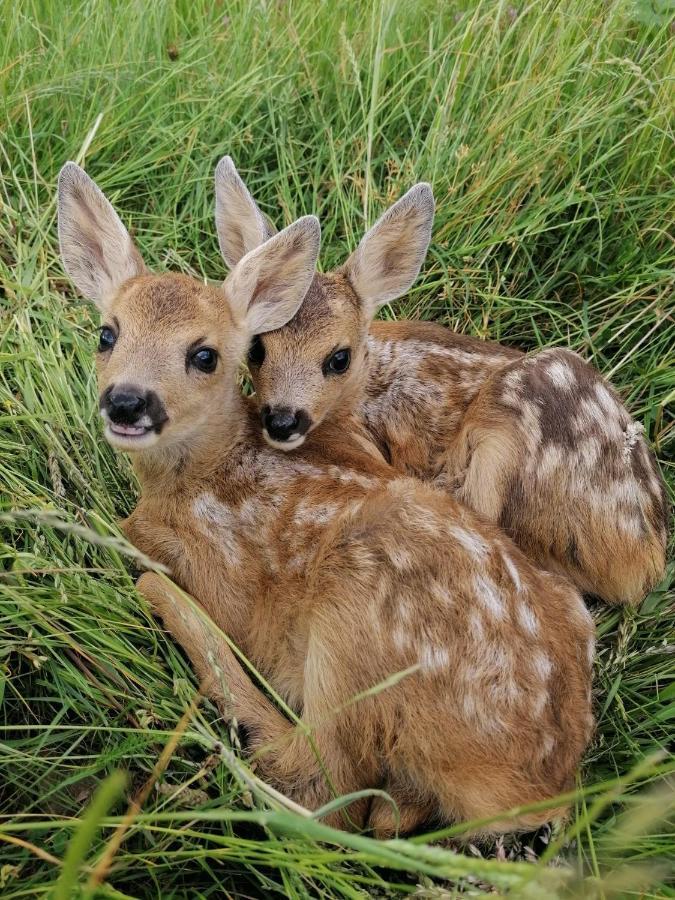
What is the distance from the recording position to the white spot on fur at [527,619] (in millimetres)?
2703

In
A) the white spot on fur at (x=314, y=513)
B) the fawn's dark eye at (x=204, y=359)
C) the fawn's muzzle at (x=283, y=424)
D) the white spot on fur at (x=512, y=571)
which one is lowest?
the white spot on fur at (x=512, y=571)

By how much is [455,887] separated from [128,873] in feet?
2.57

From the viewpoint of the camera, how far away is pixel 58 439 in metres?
3.24

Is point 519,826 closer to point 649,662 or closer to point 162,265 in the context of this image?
point 649,662

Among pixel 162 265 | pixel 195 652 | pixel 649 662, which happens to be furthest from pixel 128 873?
pixel 162 265

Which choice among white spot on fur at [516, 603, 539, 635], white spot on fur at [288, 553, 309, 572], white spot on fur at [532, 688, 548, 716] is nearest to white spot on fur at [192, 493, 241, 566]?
white spot on fur at [288, 553, 309, 572]

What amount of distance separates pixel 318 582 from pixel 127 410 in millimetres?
737

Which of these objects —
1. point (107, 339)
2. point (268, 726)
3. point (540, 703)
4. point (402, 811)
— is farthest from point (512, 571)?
point (107, 339)

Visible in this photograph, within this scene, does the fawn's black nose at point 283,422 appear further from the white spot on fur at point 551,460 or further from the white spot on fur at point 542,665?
the white spot on fur at point 542,665

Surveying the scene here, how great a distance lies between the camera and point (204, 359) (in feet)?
10.0

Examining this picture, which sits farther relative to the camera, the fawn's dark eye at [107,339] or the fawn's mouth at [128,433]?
the fawn's dark eye at [107,339]

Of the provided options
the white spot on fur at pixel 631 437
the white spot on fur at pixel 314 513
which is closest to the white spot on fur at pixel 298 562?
the white spot on fur at pixel 314 513

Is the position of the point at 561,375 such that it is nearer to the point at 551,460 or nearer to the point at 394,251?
the point at 551,460

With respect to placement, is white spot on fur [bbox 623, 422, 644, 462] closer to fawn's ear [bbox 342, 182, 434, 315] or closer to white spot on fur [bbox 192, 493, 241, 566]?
fawn's ear [bbox 342, 182, 434, 315]
